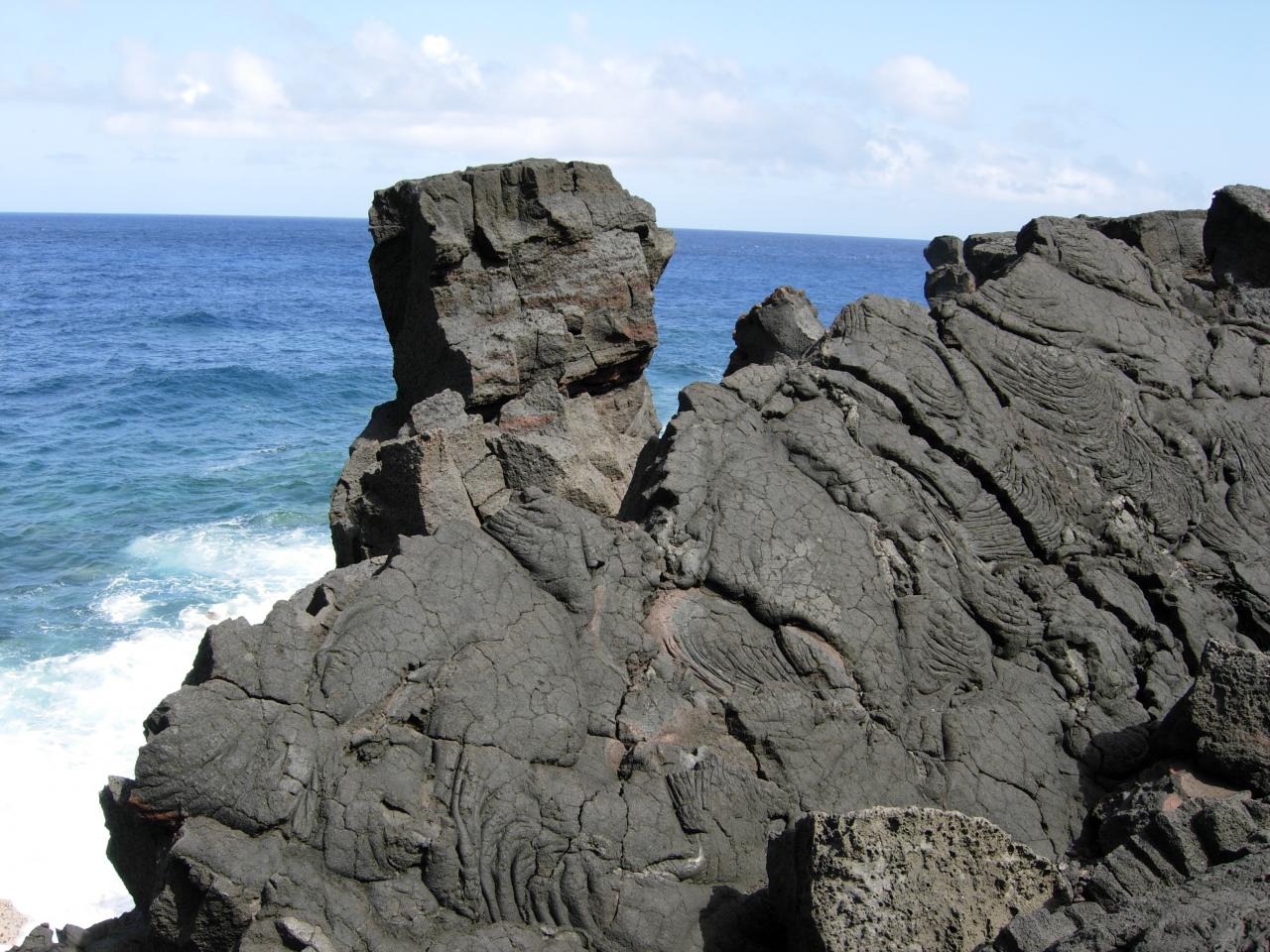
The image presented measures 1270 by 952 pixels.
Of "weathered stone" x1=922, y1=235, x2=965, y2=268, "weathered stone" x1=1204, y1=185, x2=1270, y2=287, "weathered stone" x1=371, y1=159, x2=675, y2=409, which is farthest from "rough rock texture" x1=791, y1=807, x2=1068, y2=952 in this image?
"weathered stone" x1=922, y1=235, x2=965, y2=268

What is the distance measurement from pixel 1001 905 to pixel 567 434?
3854mm

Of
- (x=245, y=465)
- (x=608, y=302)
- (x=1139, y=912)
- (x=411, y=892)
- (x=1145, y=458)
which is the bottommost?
(x=245, y=465)

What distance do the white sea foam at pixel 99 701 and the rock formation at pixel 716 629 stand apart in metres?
5.11

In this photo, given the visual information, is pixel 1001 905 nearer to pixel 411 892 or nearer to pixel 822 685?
pixel 822 685

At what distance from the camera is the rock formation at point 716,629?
3.77 metres

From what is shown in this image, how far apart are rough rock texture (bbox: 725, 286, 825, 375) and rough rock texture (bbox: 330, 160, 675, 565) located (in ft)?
2.63

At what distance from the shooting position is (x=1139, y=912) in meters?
3.14

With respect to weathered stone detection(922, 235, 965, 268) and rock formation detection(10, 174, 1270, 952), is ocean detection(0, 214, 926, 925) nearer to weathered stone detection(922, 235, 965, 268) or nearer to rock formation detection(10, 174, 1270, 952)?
rock formation detection(10, 174, 1270, 952)

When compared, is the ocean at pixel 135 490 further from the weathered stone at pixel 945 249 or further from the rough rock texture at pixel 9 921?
the weathered stone at pixel 945 249

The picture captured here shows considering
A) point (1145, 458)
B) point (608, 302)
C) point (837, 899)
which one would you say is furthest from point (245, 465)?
point (837, 899)

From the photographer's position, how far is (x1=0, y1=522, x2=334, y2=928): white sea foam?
9.32m

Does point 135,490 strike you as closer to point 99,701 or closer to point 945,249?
point 99,701

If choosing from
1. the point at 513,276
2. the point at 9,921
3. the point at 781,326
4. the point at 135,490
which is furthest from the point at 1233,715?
the point at 135,490

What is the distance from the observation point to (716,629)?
476 centimetres
